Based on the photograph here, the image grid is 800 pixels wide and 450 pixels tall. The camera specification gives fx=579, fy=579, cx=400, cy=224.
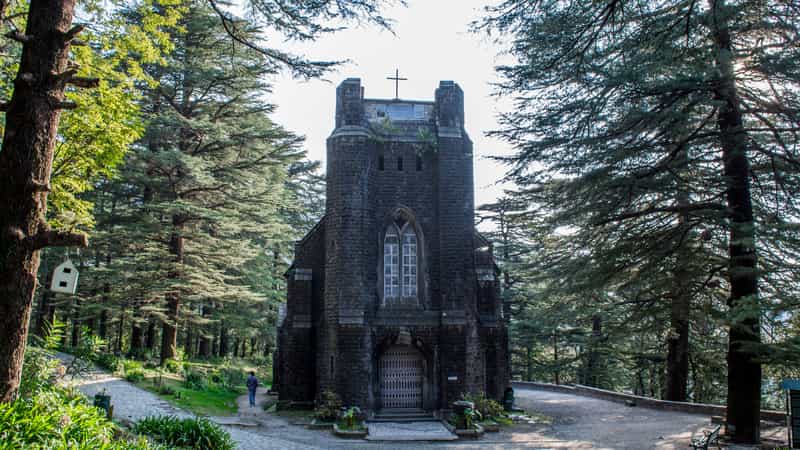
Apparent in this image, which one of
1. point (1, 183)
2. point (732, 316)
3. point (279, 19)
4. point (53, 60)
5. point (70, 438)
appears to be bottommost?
point (70, 438)

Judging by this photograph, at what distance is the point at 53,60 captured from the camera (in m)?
6.86

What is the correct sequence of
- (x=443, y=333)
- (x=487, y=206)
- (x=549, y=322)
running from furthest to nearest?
(x=487, y=206)
(x=549, y=322)
(x=443, y=333)

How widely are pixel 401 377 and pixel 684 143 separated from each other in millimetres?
10864

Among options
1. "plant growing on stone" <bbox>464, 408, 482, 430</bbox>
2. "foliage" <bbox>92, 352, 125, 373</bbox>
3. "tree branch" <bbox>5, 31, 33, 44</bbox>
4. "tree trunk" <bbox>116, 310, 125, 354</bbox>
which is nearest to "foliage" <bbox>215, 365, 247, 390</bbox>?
"foliage" <bbox>92, 352, 125, 373</bbox>

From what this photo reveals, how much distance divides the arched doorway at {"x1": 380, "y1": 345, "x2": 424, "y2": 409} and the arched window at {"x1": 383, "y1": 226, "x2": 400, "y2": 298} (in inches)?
72.6

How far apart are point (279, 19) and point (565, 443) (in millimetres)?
12442

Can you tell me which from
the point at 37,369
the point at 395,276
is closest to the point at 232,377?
the point at 395,276

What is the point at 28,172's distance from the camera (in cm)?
662

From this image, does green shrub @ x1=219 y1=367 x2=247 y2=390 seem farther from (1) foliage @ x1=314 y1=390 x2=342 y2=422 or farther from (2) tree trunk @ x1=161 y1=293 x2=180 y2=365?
(1) foliage @ x1=314 y1=390 x2=342 y2=422

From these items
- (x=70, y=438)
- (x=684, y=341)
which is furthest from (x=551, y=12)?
(x=684, y=341)

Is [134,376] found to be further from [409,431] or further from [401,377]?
[409,431]

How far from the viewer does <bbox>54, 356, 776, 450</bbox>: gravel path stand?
1371 cm

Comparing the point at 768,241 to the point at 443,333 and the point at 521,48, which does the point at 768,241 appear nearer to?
the point at 521,48

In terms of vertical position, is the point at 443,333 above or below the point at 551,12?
below
